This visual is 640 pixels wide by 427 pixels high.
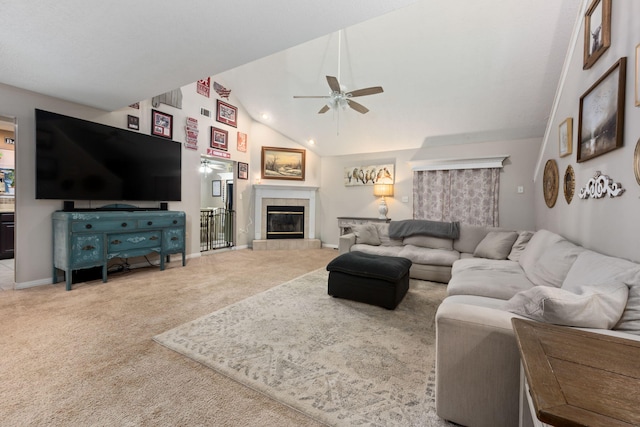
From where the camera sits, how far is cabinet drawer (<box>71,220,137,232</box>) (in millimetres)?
3024

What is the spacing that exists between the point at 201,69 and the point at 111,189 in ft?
7.29

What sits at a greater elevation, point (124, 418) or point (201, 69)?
point (201, 69)

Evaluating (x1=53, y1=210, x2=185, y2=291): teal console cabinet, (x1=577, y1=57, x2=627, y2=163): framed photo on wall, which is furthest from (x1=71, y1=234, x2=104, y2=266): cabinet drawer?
(x1=577, y1=57, x2=627, y2=163): framed photo on wall

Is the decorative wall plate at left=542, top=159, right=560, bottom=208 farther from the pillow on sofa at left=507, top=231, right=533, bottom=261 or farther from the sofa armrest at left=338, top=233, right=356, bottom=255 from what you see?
the sofa armrest at left=338, top=233, right=356, bottom=255

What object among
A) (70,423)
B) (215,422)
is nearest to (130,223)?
(70,423)

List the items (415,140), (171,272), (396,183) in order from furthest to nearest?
(396,183), (415,140), (171,272)

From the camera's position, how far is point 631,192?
1618 millimetres

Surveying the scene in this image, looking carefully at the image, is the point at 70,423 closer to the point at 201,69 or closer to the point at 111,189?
the point at 201,69

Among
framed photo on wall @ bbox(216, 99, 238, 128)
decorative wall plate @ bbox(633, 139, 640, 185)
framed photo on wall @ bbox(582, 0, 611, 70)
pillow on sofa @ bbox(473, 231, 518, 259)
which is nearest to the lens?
decorative wall plate @ bbox(633, 139, 640, 185)

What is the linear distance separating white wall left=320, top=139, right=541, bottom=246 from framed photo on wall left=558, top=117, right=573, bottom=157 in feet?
5.83

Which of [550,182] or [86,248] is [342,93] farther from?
[86,248]

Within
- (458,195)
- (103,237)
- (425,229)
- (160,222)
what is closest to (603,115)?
(425,229)

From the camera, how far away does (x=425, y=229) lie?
13.6 feet

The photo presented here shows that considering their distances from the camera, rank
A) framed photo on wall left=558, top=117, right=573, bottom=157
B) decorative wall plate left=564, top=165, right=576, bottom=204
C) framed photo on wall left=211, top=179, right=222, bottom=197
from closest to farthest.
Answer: decorative wall plate left=564, top=165, right=576, bottom=204, framed photo on wall left=558, top=117, right=573, bottom=157, framed photo on wall left=211, top=179, right=222, bottom=197
